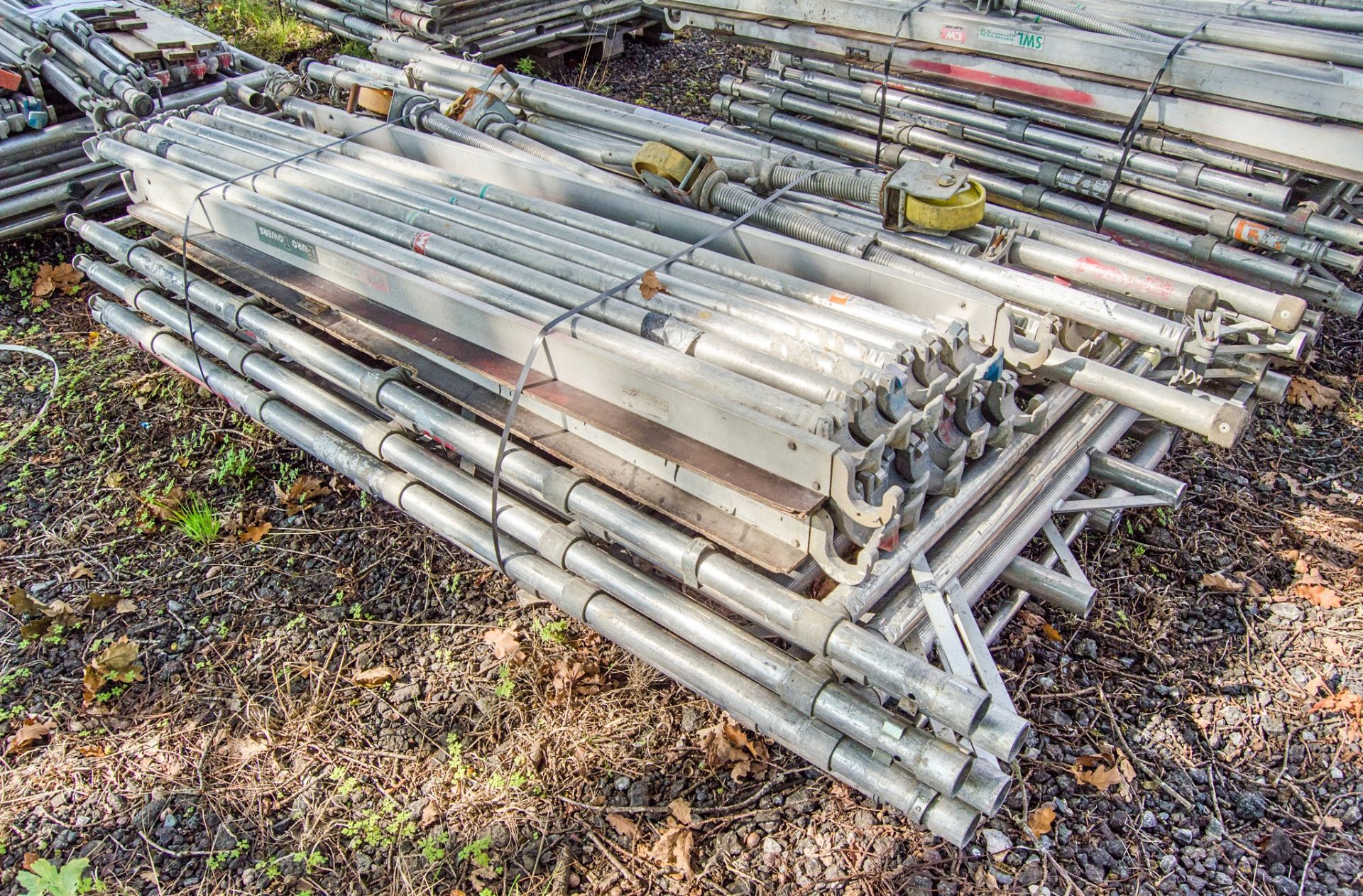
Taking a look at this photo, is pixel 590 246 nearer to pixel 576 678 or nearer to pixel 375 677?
pixel 576 678

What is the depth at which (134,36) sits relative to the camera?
7.01 m

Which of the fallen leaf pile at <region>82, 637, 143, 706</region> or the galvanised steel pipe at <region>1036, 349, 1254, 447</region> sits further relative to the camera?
the fallen leaf pile at <region>82, 637, 143, 706</region>

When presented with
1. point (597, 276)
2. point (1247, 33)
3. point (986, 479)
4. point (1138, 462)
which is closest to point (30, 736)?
point (597, 276)

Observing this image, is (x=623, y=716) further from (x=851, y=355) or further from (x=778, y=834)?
(x=851, y=355)

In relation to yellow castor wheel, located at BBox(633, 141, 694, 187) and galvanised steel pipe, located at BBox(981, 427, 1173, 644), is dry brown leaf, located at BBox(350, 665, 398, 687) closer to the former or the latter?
galvanised steel pipe, located at BBox(981, 427, 1173, 644)

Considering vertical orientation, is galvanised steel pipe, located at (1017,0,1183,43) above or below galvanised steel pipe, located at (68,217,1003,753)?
above

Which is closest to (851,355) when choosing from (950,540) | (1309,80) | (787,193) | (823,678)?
(950,540)

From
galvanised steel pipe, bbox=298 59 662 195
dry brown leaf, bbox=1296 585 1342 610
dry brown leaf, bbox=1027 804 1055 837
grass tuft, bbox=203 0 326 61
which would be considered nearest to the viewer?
dry brown leaf, bbox=1027 804 1055 837

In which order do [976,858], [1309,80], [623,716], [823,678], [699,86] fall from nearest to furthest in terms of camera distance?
[823,678] < [976,858] < [623,716] < [1309,80] < [699,86]

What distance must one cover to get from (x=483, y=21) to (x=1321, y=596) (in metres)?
7.82

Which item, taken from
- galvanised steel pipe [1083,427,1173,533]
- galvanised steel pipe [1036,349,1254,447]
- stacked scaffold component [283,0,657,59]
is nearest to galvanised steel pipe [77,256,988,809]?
galvanised steel pipe [1036,349,1254,447]

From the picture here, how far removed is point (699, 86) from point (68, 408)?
249 inches

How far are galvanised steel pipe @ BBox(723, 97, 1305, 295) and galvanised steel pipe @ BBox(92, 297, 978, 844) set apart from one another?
2.67 m

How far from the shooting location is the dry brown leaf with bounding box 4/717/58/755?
361 centimetres
